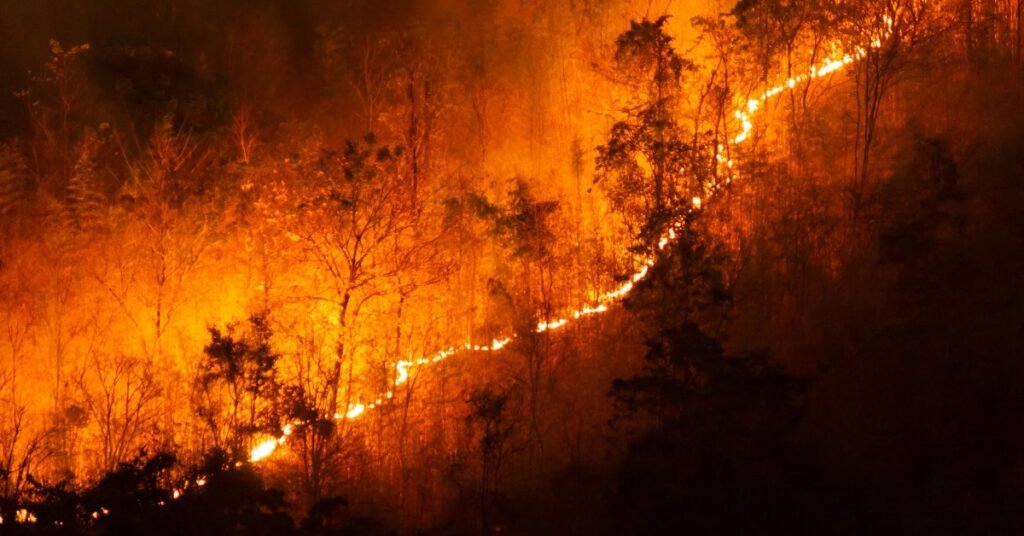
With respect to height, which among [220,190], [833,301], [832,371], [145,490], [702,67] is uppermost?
[702,67]

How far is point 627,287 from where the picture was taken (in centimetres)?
1941

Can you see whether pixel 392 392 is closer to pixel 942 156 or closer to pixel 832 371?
pixel 832 371

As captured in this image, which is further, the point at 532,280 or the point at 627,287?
the point at 627,287

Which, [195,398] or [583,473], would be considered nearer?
[583,473]

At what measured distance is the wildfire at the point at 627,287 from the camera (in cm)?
1602

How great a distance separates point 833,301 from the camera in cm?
1577

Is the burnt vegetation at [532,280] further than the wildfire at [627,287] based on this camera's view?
No

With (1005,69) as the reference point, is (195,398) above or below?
below

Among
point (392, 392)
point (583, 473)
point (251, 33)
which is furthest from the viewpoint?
point (251, 33)

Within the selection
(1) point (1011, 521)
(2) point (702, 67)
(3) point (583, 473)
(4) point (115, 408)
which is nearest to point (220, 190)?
(4) point (115, 408)

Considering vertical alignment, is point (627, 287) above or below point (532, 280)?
below

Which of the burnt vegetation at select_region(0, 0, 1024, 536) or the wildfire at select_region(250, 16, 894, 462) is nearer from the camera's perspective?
the burnt vegetation at select_region(0, 0, 1024, 536)

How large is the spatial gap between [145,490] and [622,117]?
16090 mm

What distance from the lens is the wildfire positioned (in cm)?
1602
